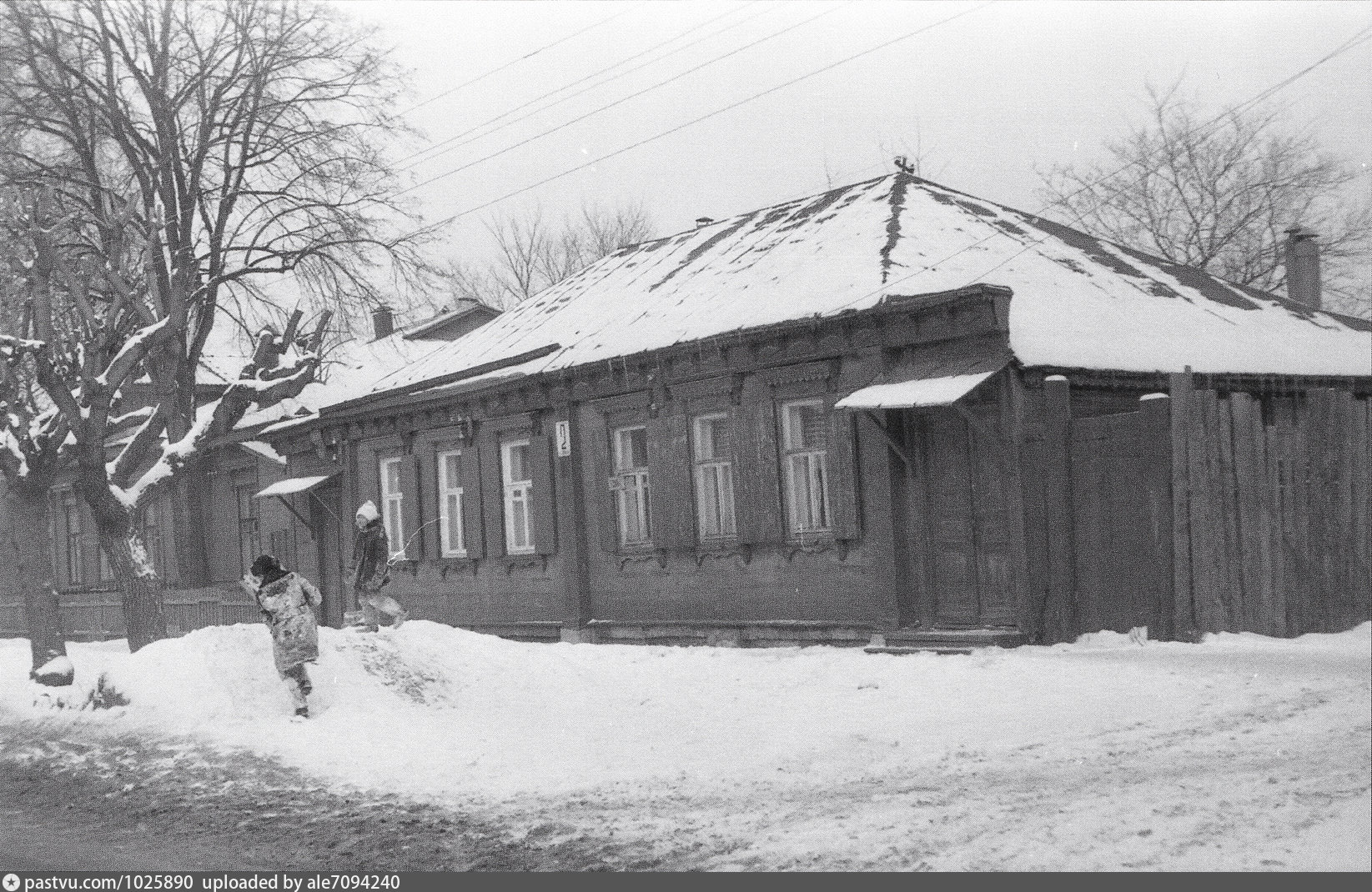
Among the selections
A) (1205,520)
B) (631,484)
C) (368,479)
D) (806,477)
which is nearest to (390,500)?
(368,479)

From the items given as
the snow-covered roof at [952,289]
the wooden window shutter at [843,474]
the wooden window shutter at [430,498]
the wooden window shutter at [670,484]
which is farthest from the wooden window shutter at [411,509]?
the wooden window shutter at [843,474]

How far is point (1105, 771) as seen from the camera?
8633mm

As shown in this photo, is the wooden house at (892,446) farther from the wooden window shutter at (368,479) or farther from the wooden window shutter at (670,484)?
the wooden window shutter at (368,479)

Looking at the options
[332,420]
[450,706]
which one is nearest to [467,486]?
[332,420]

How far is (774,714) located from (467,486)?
10439 millimetres

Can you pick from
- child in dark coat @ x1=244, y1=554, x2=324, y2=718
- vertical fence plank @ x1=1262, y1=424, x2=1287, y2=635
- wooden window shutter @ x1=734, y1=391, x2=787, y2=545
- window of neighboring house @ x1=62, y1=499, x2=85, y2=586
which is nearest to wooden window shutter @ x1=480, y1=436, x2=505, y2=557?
wooden window shutter @ x1=734, y1=391, x2=787, y2=545

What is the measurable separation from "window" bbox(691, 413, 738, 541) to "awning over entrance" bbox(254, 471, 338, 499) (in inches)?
363

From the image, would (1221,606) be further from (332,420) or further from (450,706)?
(332,420)

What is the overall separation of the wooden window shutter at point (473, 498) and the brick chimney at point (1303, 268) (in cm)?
1277

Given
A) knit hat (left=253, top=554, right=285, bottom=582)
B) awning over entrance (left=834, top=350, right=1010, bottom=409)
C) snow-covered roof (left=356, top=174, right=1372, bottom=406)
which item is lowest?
knit hat (left=253, top=554, right=285, bottom=582)

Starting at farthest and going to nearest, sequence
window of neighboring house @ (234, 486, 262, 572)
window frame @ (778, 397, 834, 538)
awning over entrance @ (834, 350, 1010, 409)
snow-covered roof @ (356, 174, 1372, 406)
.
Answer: window of neighboring house @ (234, 486, 262, 572) → window frame @ (778, 397, 834, 538) → snow-covered roof @ (356, 174, 1372, 406) → awning over entrance @ (834, 350, 1010, 409)

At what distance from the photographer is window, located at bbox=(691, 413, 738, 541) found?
1795 cm

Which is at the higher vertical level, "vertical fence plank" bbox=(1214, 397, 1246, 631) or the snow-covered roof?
the snow-covered roof

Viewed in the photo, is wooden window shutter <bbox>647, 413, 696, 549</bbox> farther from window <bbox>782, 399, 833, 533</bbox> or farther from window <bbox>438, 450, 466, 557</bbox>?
window <bbox>438, 450, 466, 557</bbox>
